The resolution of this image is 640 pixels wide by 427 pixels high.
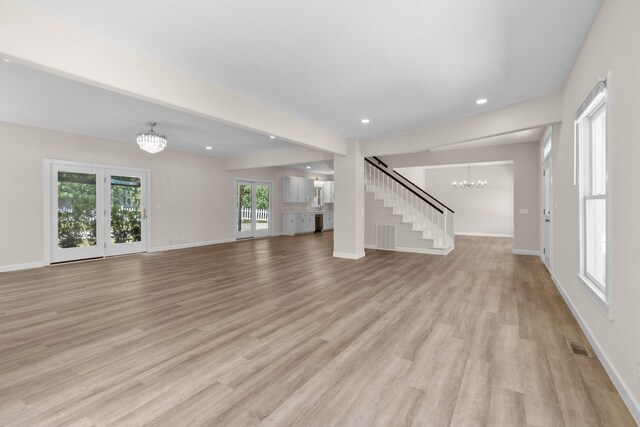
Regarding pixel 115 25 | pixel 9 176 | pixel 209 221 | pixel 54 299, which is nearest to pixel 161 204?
pixel 209 221

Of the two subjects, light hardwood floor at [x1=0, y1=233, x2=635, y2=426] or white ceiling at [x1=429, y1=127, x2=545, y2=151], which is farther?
white ceiling at [x1=429, y1=127, x2=545, y2=151]

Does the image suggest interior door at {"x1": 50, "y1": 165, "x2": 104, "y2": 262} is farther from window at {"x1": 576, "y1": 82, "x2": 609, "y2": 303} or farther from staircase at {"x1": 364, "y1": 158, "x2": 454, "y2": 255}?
window at {"x1": 576, "y1": 82, "x2": 609, "y2": 303}

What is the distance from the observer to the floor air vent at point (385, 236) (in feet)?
26.2

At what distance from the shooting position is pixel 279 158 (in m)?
8.47

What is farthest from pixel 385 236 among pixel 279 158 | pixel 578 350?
pixel 578 350

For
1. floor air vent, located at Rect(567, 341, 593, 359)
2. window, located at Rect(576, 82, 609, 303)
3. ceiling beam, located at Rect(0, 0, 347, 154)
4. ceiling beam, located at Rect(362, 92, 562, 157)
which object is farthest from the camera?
ceiling beam, located at Rect(362, 92, 562, 157)

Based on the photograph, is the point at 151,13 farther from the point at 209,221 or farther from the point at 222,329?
the point at 209,221

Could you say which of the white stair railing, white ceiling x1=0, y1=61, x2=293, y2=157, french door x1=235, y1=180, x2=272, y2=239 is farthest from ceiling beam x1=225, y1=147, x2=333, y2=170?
the white stair railing

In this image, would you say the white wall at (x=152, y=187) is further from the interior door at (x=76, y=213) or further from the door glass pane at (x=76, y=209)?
the door glass pane at (x=76, y=209)

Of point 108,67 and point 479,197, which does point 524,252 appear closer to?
point 479,197

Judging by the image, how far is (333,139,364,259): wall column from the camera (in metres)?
6.91

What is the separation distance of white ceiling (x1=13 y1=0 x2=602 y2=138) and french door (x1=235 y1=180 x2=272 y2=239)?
6917mm

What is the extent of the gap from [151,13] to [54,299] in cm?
391

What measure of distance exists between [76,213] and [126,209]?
109cm
